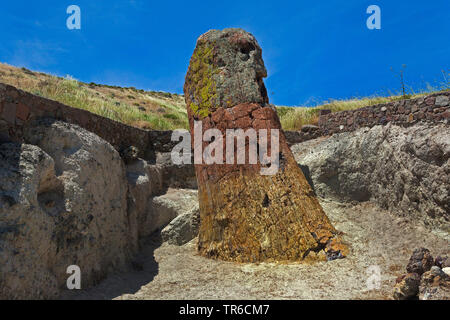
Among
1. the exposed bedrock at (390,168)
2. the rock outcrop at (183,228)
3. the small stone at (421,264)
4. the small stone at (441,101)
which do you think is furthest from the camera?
the rock outcrop at (183,228)

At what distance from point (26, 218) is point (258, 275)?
2.44 m

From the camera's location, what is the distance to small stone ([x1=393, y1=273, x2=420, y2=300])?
3082mm

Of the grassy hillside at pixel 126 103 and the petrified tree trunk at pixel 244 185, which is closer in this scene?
the petrified tree trunk at pixel 244 185

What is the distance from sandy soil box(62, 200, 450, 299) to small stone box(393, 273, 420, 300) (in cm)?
13

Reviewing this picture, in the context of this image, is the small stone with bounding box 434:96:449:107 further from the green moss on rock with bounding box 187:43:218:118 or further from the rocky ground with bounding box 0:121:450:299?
the green moss on rock with bounding box 187:43:218:118

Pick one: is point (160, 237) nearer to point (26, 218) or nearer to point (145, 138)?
point (145, 138)

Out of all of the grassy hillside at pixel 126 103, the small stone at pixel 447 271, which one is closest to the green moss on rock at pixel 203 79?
the small stone at pixel 447 271

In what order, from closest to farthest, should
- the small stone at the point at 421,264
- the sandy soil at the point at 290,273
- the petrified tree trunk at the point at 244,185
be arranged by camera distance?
the small stone at the point at 421,264, the sandy soil at the point at 290,273, the petrified tree trunk at the point at 244,185

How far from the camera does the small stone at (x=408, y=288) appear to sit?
308cm

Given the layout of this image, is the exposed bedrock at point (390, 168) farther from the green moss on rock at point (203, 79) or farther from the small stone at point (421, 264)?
the green moss on rock at point (203, 79)

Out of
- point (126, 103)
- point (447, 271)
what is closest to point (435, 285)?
point (447, 271)

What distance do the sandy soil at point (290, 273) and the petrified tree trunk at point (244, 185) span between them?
0.26 metres
